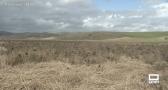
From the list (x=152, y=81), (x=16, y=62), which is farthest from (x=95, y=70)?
(x=16, y=62)

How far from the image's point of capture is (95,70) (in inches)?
411

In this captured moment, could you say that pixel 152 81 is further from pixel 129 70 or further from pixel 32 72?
pixel 32 72

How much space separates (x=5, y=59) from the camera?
457 inches

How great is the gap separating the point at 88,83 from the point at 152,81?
1.92 metres

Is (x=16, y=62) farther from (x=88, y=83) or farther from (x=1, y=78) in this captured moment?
(x=88, y=83)

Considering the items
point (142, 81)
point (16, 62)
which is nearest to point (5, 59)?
point (16, 62)

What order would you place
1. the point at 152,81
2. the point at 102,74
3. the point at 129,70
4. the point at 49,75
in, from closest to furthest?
1. the point at 152,81
2. the point at 49,75
3. the point at 102,74
4. the point at 129,70

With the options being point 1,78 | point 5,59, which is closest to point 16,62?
point 5,59

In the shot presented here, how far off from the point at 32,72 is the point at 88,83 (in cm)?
215

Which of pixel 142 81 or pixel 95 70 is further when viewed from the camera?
pixel 95 70

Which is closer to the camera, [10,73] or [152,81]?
[152,81]

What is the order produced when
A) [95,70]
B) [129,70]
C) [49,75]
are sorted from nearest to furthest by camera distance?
[49,75]
[95,70]
[129,70]

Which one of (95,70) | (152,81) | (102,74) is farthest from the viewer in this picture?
(95,70)

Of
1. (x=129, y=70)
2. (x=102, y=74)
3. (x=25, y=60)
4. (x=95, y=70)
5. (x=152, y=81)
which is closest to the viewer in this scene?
(x=152, y=81)
